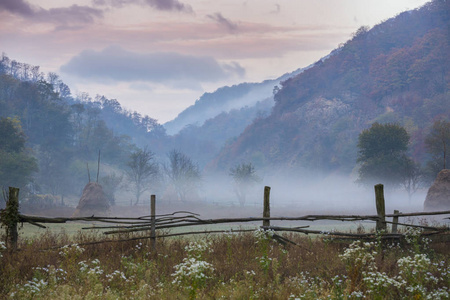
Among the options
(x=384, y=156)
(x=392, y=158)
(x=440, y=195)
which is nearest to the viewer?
(x=440, y=195)

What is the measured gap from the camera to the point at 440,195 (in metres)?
34.2

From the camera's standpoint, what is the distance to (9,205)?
10719mm

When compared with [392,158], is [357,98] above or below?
above

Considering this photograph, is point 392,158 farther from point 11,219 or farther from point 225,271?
point 11,219

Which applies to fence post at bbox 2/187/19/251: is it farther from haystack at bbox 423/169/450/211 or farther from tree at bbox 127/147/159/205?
tree at bbox 127/147/159/205

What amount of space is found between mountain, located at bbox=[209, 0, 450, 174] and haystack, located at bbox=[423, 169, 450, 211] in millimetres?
56783

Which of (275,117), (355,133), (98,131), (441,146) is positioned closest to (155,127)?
(275,117)

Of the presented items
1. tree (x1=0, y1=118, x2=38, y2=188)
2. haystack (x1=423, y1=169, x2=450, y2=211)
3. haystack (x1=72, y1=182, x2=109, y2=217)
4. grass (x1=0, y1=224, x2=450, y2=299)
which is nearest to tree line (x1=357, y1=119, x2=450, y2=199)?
haystack (x1=423, y1=169, x2=450, y2=211)

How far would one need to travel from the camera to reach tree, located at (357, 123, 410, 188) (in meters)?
56.4

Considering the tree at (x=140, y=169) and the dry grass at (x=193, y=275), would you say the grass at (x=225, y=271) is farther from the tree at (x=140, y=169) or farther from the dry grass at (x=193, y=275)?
the tree at (x=140, y=169)

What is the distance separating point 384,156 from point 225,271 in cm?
5265

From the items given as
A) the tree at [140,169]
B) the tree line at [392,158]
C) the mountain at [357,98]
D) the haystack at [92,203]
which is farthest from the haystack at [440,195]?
the mountain at [357,98]

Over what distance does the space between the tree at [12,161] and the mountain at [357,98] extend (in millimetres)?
73084

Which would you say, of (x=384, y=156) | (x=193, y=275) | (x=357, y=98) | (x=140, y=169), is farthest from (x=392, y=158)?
(x=357, y=98)
